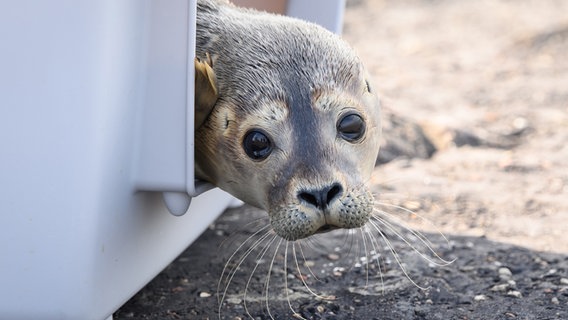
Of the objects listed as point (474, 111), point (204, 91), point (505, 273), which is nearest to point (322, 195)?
point (204, 91)

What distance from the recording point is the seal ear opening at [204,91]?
10.8 feet

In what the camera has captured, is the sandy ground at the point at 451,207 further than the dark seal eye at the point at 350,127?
Yes

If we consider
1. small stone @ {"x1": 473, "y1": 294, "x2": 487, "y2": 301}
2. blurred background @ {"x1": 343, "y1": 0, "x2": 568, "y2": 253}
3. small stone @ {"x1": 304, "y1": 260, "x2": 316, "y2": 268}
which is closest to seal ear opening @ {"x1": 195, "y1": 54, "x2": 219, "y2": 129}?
small stone @ {"x1": 304, "y1": 260, "x2": 316, "y2": 268}

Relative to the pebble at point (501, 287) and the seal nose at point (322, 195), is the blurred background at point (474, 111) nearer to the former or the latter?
the pebble at point (501, 287)

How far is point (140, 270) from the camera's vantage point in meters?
3.39

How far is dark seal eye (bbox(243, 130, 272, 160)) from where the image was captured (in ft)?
10.5

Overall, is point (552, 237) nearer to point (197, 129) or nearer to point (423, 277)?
point (423, 277)

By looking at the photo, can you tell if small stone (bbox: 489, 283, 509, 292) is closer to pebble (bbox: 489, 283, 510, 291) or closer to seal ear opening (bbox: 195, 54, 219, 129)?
pebble (bbox: 489, 283, 510, 291)

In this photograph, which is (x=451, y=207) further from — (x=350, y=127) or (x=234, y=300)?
(x=350, y=127)

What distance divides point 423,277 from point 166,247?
1.01 meters

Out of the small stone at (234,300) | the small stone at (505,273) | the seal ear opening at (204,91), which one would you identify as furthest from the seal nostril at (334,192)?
the small stone at (505,273)

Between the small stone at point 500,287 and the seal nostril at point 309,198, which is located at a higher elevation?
the seal nostril at point 309,198

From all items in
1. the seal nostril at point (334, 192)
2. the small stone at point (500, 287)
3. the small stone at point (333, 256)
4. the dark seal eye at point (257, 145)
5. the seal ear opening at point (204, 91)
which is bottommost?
the small stone at point (500, 287)

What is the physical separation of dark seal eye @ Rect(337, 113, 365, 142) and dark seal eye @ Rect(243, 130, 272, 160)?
0.23 meters
